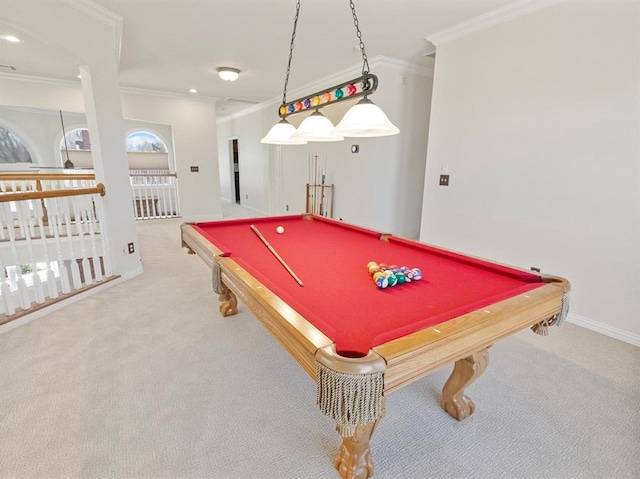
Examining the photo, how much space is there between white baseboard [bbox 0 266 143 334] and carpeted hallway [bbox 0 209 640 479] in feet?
0.20

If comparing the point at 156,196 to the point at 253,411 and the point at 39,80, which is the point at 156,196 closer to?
the point at 39,80

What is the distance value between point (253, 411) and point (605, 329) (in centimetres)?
267

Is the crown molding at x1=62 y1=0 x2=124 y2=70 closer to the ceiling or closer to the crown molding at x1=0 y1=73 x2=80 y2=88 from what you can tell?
the ceiling

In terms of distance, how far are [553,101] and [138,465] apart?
3503mm

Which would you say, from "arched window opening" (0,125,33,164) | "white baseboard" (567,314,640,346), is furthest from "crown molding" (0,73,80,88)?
"white baseboard" (567,314,640,346)

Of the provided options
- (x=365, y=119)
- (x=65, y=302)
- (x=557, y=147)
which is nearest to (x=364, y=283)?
(x=365, y=119)

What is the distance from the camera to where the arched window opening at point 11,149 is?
21.8ft

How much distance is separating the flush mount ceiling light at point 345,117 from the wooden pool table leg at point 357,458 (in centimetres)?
139

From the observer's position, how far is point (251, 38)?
3.38 metres

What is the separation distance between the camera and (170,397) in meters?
1.66

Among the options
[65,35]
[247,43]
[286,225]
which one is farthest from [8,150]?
[286,225]

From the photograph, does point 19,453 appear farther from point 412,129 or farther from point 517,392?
point 412,129

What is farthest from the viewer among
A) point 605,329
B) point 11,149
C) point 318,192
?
point 11,149

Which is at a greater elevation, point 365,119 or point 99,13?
point 99,13
